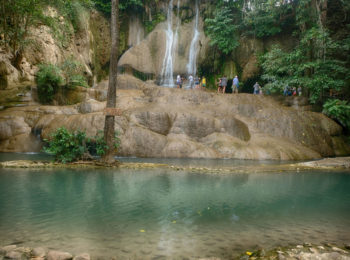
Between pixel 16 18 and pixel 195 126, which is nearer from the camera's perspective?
pixel 16 18

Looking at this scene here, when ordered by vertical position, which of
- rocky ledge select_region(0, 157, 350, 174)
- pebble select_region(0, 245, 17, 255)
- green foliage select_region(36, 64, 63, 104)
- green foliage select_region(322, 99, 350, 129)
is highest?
green foliage select_region(36, 64, 63, 104)

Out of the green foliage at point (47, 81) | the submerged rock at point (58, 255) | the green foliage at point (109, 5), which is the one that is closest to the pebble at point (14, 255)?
the submerged rock at point (58, 255)

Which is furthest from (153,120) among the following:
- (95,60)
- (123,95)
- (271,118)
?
(95,60)

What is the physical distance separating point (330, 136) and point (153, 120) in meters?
11.4

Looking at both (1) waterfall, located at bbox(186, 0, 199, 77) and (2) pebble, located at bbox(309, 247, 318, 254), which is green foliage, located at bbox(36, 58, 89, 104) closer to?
(1) waterfall, located at bbox(186, 0, 199, 77)

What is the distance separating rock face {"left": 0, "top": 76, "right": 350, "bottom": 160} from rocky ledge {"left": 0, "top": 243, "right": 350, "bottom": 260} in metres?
11.9

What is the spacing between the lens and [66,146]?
10.3 metres

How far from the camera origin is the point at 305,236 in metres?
4.39

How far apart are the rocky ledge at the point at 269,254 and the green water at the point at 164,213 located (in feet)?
0.74

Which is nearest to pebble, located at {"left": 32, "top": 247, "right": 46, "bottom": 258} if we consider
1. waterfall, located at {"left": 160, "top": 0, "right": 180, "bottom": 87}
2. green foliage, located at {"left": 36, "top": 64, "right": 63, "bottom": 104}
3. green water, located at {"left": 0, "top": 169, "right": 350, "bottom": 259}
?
green water, located at {"left": 0, "top": 169, "right": 350, "bottom": 259}

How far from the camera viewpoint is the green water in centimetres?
393

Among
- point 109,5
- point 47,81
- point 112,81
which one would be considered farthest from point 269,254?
point 109,5

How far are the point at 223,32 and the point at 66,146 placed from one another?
21380 mm

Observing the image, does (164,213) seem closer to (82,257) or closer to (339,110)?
(82,257)
